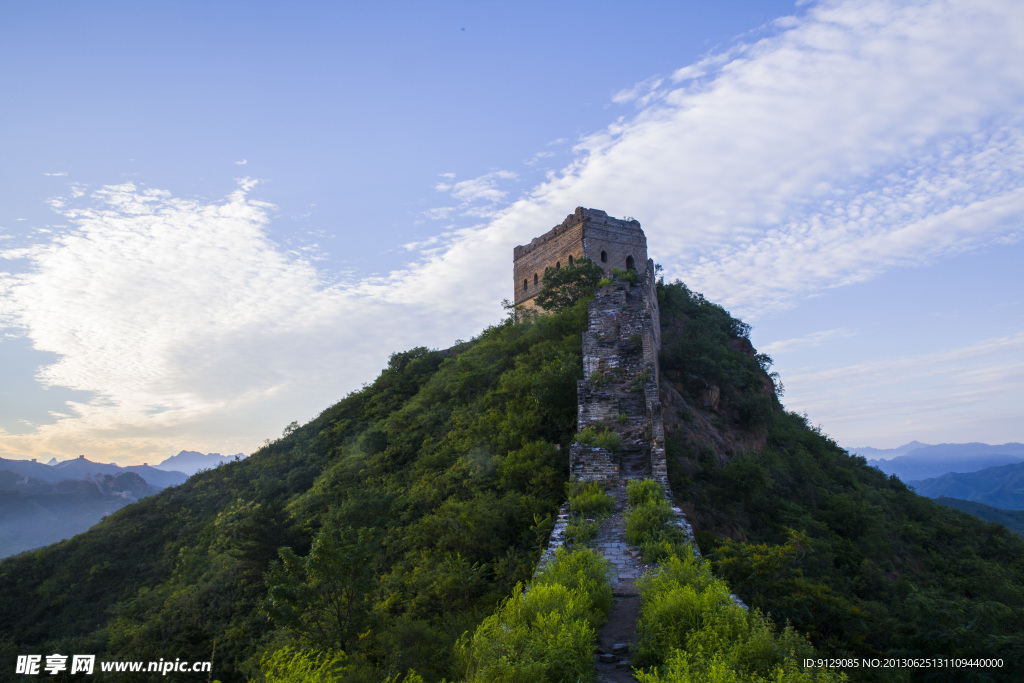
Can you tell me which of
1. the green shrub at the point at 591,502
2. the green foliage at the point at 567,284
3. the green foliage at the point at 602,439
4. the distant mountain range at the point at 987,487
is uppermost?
the green foliage at the point at 567,284

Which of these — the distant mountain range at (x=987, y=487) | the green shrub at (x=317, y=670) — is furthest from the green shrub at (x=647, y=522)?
the distant mountain range at (x=987, y=487)

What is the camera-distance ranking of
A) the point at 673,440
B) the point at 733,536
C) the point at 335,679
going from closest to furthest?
the point at 335,679 → the point at 733,536 → the point at 673,440

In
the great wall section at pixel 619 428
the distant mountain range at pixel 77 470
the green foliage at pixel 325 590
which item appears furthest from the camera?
the distant mountain range at pixel 77 470

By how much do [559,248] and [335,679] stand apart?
26.1 m

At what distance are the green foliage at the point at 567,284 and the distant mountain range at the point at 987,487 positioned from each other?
5906cm

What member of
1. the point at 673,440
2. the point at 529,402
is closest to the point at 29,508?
the point at 529,402

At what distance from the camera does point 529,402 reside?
14641mm

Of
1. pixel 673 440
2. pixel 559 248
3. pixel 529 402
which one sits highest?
pixel 559 248

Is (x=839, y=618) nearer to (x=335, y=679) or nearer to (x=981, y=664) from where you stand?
(x=981, y=664)

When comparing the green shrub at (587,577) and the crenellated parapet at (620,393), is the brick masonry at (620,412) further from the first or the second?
the green shrub at (587,577)

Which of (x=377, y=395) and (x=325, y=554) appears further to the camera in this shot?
(x=377, y=395)

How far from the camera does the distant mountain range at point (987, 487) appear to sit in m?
62.7

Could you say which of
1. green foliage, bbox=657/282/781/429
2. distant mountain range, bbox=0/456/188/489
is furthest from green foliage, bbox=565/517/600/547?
distant mountain range, bbox=0/456/188/489

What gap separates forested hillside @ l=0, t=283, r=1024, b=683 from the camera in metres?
7.38
